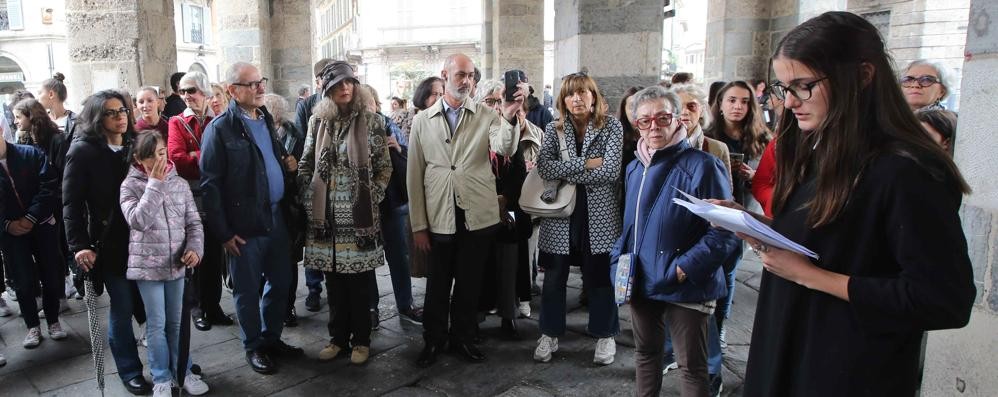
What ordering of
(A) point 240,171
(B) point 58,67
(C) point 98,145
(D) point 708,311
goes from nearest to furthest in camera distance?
(D) point 708,311 < (C) point 98,145 < (A) point 240,171 < (B) point 58,67

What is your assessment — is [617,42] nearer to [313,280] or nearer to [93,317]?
[313,280]

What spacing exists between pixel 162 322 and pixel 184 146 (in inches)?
51.2

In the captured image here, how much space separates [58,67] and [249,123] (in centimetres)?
2666

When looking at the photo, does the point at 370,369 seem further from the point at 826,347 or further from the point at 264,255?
the point at 826,347

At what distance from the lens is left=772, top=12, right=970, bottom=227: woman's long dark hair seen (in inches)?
48.5

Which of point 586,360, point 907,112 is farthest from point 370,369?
point 907,112

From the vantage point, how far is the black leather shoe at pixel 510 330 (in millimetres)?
3890

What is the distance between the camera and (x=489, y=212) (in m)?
3.37

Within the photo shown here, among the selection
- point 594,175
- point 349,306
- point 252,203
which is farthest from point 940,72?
point 252,203

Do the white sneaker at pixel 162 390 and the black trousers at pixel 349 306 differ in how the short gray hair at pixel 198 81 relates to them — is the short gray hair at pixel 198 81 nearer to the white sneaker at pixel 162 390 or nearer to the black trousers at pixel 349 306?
the black trousers at pixel 349 306

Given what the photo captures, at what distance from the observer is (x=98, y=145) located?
301 centimetres

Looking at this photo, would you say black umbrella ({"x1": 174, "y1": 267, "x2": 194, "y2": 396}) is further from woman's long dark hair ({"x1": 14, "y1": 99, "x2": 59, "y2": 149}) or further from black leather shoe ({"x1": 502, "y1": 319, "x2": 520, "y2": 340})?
woman's long dark hair ({"x1": 14, "y1": 99, "x2": 59, "y2": 149})

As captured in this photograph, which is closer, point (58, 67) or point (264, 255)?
point (264, 255)

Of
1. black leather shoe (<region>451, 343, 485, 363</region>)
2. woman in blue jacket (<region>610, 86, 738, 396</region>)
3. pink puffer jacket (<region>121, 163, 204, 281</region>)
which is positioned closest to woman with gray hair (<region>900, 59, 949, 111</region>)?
woman in blue jacket (<region>610, 86, 738, 396</region>)
